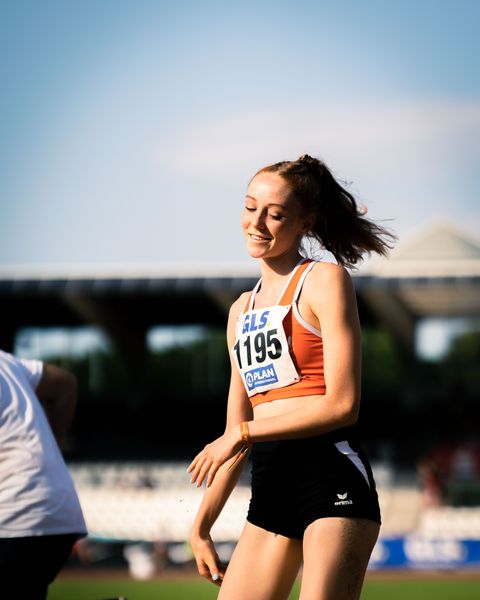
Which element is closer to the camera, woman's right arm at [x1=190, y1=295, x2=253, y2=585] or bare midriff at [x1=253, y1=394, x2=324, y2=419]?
bare midriff at [x1=253, y1=394, x2=324, y2=419]

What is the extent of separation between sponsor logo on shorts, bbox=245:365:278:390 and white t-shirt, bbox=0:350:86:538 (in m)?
0.86

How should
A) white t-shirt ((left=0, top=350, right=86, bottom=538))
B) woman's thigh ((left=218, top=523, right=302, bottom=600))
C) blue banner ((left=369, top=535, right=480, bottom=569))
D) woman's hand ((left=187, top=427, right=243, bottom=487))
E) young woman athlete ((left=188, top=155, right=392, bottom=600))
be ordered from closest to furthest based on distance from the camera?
1. woman's hand ((left=187, top=427, right=243, bottom=487))
2. young woman athlete ((left=188, top=155, right=392, bottom=600))
3. woman's thigh ((left=218, top=523, right=302, bottom=600))
4. white t-shirt ((left=0, top=350, right=86, bottom=538))
5. blue banner ((left=369, top=535, right=480, bottom=569))

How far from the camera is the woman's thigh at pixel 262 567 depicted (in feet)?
13.0

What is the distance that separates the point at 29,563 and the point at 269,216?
1569 millimetres

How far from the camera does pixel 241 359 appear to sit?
406 centimetres

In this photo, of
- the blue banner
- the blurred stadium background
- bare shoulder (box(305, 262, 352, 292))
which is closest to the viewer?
bare shoulder (box(305, 262, 352, 292))

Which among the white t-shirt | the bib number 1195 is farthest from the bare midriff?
the white t-shirt

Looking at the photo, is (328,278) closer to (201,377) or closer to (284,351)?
(284,351)

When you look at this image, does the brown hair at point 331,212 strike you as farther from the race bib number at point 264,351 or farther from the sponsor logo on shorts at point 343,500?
the sponsor logo on shorts at point 343,500

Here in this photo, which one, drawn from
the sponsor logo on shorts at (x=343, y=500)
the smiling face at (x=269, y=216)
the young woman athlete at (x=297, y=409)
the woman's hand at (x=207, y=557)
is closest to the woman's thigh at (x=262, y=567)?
the young woman athlete at (x=297, y=409)

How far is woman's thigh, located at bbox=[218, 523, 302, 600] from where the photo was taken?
3.96 meters

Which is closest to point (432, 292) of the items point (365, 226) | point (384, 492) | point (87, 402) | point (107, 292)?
point (384, 492)

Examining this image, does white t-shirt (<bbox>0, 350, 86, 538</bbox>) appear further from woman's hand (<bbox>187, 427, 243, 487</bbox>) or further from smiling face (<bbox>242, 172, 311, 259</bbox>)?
smiling face (<bbox>242, 172, 311, 259</bbox>)

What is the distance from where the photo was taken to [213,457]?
3596 millimetres
